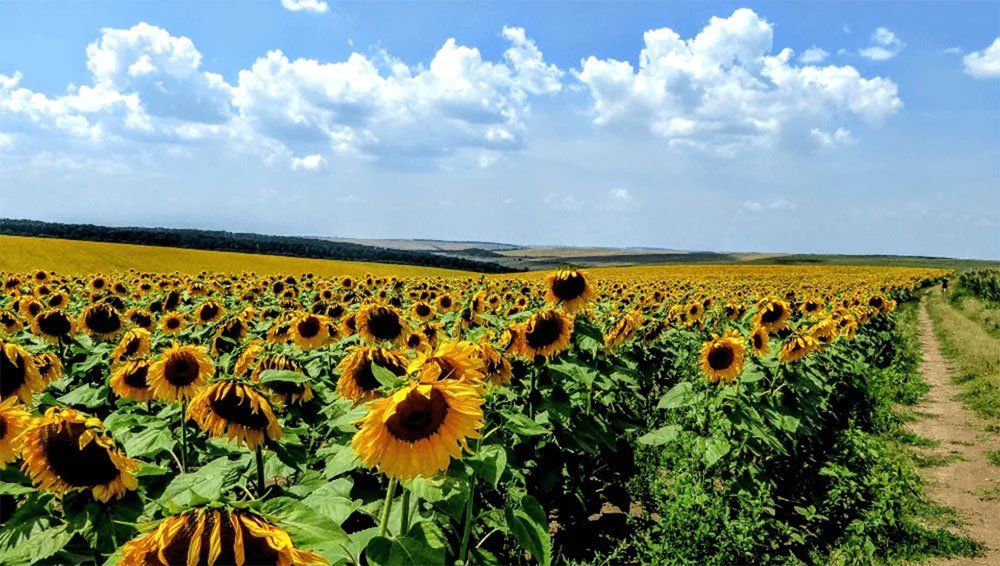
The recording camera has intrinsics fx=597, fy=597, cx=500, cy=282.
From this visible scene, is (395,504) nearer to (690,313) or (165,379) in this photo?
(165,379)

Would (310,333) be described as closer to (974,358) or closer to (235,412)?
(235,412)

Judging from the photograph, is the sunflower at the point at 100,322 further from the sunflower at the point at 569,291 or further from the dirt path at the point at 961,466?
the dirt path at the point at 961,466

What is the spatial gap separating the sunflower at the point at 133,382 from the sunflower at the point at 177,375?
448 mm

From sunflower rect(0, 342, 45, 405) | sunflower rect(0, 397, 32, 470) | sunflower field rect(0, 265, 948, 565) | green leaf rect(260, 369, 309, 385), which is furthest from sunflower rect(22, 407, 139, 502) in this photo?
sunflower rect(0, 342, 45, 405)

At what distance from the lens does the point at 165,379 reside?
334cm

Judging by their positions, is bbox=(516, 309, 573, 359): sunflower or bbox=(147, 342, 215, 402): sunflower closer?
bbox=(147, 342, 215, 402): sunflower

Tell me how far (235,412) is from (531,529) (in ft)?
4.32

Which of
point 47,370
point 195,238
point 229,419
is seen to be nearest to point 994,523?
point 229,419

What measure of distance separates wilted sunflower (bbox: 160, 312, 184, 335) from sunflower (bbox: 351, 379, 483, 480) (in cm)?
629

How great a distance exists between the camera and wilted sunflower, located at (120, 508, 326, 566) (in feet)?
4.29

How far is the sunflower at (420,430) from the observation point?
6.35 ft

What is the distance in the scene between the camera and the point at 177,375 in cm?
336

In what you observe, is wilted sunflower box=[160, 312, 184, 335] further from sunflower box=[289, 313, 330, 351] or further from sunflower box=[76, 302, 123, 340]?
sunflower box=[289, 313, 330, 351]

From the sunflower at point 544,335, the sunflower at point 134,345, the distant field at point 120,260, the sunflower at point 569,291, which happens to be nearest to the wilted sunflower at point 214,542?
the sunflower at point 544,335
